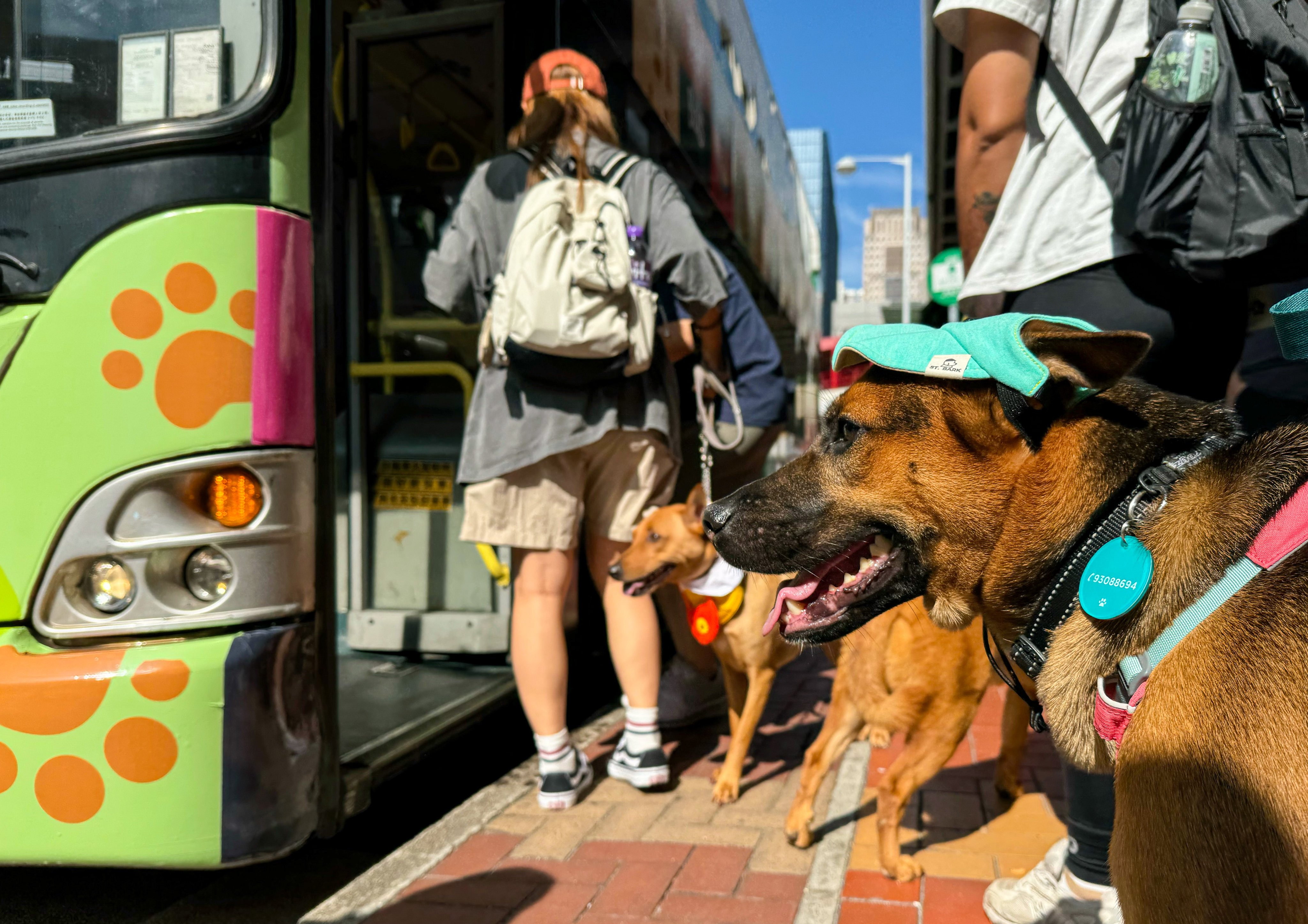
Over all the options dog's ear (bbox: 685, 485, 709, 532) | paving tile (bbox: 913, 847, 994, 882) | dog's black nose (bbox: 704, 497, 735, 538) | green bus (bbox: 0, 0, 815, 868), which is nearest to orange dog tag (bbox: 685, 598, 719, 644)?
dog's ear (bbox: 685, 485, 709, 532)

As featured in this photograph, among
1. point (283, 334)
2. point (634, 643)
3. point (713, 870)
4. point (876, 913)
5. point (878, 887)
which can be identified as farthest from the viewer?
point (634, 643)

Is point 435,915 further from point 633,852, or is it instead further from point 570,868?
point 633,852

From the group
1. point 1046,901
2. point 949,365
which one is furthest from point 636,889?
point 949,365

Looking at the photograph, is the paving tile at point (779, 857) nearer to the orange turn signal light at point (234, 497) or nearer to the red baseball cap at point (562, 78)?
the orange turn signal light at point (234, 497)

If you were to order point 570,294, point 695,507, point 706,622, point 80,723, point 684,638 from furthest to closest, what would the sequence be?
point 684,638 < point 695,507 < point 706,622 < point 570,294 < point 80,723

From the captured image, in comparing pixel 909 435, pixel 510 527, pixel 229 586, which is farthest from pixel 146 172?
pixel 909 435

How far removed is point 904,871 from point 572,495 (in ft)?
5.34

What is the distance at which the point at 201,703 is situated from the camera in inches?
90.9

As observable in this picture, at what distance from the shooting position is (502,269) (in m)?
3.49

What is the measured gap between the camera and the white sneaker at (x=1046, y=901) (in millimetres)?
2318

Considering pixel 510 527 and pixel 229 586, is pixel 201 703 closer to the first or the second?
pixel 229 586

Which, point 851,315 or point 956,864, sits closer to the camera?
point 956,864

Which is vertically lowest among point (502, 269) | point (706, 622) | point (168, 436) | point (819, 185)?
point (706, 622)

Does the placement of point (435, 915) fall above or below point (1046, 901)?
below
